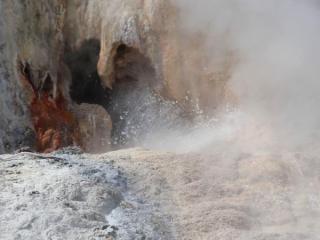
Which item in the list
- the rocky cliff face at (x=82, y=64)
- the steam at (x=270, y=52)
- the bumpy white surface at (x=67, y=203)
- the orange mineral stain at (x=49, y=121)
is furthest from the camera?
the orange mineral stain at (x=49, y=121)

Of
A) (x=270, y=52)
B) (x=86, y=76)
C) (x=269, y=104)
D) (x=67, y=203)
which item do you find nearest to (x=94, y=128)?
(x=86, y=76)

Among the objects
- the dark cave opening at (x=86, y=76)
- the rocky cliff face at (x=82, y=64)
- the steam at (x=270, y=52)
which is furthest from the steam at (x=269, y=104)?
the dark cave opening at (x=86, y=76)

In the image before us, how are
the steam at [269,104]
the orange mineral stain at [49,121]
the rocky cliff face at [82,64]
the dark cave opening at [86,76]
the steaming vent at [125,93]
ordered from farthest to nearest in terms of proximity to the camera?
the dark cave opening at [86,76]
the steaming vent at [125,93]
the orange mineral stain at [49,121]
the rocky cliff face at [82,64]
the steam at [269,104]

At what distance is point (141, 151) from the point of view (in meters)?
5.53

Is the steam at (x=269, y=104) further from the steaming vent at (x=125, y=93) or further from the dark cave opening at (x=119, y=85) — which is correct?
the dark cave opening at (x=119, y=85)

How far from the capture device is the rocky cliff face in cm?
771

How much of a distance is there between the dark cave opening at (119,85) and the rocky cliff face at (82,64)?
1cm

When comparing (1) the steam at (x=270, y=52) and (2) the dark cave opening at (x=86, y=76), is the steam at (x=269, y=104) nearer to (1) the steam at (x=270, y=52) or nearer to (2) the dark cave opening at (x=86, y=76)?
(1) the steam at (x=270, y=52)

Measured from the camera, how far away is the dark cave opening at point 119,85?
8.49m

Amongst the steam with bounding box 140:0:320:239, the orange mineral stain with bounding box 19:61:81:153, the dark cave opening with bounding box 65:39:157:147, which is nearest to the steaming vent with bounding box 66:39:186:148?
the dark cave opening with bounding box 65:39:157:147

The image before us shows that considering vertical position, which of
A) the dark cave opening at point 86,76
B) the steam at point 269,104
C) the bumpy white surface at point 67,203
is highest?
the dark cave opening at point 86,76

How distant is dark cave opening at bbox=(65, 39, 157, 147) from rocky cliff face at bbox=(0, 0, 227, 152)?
14 mm

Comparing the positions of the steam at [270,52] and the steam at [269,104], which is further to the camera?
the steam at [270,52]

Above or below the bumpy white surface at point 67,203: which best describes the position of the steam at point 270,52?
above
